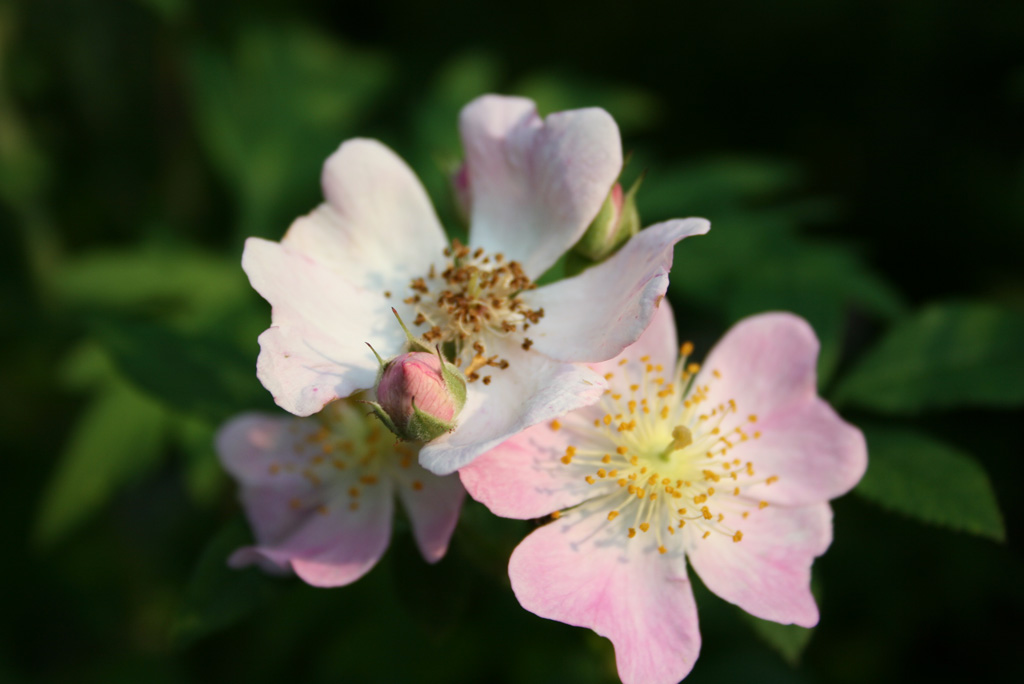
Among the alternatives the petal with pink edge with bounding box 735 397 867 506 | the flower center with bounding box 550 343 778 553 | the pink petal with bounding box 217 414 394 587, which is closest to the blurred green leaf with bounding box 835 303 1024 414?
the petal with pink edge with bounding box 735 397 867 506

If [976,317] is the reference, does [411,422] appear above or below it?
above

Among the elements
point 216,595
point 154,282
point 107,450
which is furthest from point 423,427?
point 154,282

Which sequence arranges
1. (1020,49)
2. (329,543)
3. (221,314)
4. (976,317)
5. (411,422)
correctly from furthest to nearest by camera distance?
(1020,49)
(221,314)
(976,317)
(329,543)
(411,422)

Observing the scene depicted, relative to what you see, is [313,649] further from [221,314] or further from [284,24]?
[284,24]

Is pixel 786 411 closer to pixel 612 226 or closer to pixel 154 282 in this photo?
pixel 612 226

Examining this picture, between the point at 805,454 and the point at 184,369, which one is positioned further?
the point at 184,369

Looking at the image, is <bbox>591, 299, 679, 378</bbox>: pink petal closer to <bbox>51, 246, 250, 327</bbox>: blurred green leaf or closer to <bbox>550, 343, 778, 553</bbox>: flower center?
<bbox>550, 343, 778, 553</bbox>: flower center

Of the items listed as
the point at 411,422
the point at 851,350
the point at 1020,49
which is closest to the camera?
the point at 411,422

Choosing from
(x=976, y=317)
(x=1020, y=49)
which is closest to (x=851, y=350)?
(x=1020, y=49)
